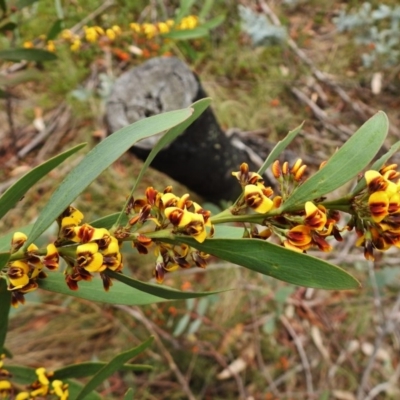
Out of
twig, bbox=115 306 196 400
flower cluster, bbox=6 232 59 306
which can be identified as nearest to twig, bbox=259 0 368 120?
twig, bbox=115 306 196 400

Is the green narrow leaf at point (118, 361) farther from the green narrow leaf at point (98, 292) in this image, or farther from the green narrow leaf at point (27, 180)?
the green narrow leaf at point (27, 180)

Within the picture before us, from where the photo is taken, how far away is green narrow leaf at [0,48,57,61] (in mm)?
1195

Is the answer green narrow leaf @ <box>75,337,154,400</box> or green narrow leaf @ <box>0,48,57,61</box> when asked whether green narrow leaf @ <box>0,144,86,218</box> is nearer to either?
green narrow leaf @ <box>75,337,154,400</box>

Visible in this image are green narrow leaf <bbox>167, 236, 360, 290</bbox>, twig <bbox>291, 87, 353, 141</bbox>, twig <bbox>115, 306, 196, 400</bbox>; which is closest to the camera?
green narrow leaf <bbox>167, 236, 360, 290</bbox>

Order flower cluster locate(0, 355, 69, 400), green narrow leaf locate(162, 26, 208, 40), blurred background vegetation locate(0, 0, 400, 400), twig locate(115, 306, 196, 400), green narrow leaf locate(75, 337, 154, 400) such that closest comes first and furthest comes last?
green narrow leaf locate(75, 337, 154, 400)
flower cluster locate(0, 355, 69, 400)
green narrow leaf locate(162, 26, 208, 40)
twig locate(115, 306, 196, 400)
blurred background vegetation locate(0, 0, 400, 400)

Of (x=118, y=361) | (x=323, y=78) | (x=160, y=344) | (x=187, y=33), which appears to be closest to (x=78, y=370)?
(x=118, y=361)

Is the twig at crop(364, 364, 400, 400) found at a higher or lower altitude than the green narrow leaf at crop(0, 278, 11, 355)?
lower

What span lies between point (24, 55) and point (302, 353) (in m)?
1.76

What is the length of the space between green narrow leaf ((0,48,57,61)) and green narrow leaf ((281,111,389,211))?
0.88 meters

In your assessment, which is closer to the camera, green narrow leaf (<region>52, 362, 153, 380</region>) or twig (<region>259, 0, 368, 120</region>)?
green narrow leaf (<region>52, 362, 153, 380</region>)

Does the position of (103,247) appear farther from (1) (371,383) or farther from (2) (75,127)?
(2) (75,127)

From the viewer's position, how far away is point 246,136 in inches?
111

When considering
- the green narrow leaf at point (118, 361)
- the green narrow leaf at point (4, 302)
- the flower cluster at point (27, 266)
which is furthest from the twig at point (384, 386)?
the flower cluster at point (27, 266)

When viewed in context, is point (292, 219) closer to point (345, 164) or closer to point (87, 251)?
point (345, 164)
